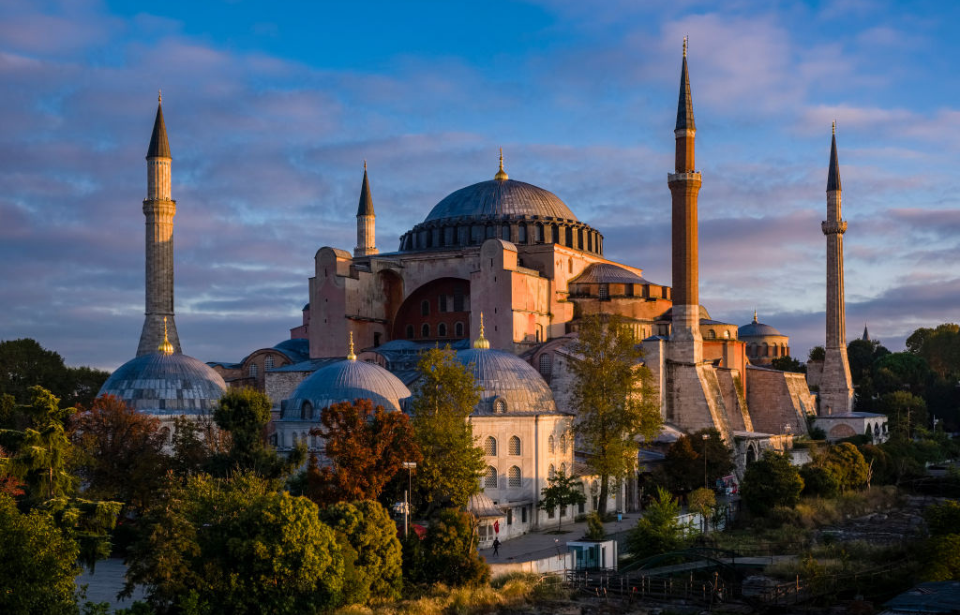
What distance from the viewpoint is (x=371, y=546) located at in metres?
20.4

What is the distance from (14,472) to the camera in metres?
21.0

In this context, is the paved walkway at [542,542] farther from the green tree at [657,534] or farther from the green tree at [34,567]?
the green tree at [34,567]

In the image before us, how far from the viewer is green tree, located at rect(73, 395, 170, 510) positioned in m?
26.4

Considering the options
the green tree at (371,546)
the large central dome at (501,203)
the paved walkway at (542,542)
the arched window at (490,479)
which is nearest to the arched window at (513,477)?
the arched window at (490,479)

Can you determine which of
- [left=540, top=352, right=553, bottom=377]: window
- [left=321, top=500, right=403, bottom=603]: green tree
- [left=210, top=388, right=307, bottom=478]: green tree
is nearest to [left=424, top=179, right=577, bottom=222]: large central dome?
[left=540, top=352, right=553, bottom=377]: window

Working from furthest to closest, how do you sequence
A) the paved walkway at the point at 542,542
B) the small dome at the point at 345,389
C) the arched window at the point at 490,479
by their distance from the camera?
the small dome at the point at 345,389 → the arched window at the point at 490,479 → the paved walkway at the point at 542,542

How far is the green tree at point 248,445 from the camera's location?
26344 mm

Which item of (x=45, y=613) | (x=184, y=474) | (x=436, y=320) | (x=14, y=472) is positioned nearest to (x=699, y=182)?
(x=436, y=320)

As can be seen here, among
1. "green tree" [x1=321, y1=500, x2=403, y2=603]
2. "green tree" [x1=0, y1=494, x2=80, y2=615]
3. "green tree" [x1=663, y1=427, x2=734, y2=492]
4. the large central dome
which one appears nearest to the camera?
"green tree" [x1=0, y1=494, x2=80, y2=615]

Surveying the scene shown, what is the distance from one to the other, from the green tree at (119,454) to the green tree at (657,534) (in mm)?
11154

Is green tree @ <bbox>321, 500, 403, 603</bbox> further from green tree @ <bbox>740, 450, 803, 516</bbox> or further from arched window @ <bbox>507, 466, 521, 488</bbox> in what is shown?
green tree @ <bbox>740, 450, 803, 516</bbox>

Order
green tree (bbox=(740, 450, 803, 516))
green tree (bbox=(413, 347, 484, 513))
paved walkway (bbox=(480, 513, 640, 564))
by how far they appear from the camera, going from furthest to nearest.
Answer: green tree (bbox=(740, 450, 803, 516))
green tree (bbox=(413, 347, 484, 513))
paved walkway (bbox=(480, 513, 640, 564))

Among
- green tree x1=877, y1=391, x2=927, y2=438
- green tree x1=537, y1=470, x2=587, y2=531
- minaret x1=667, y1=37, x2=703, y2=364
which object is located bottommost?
green tree x1=537, y1=470, x2=587, y2=531

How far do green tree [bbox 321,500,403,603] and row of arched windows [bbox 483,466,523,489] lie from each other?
870cm
